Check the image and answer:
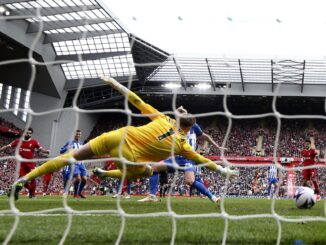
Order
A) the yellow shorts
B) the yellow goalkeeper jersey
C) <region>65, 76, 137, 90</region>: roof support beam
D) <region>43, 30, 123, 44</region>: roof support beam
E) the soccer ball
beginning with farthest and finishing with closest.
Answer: <region>65, 76, 137, 90</region>: roof support beam, <region>43, 30, 123, 44</region>: roof support beam, the soccer ball, the yellow goalkeeper jersey, the yellow shorts

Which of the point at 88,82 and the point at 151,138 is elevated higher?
the point at 151,138

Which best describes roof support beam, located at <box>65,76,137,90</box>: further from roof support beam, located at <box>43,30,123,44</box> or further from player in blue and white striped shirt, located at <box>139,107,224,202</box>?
player in blue and white striped shirt, located at <box>139,107,224,202</box>

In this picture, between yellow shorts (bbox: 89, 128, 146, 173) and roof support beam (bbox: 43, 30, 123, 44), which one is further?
roof support beam (bbox: 43, 30, 123, 44)

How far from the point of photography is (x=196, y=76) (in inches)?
1314

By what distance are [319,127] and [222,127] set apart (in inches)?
291

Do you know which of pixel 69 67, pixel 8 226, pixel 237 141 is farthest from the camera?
pixel 237 141

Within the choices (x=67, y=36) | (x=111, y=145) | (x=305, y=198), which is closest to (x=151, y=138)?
(x=111, y=145)

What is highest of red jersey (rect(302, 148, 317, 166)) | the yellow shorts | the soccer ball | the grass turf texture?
the yellow shorts

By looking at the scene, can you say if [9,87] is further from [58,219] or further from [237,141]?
[58,219]

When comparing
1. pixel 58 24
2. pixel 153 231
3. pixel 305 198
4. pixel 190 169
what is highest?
pixel 58 24

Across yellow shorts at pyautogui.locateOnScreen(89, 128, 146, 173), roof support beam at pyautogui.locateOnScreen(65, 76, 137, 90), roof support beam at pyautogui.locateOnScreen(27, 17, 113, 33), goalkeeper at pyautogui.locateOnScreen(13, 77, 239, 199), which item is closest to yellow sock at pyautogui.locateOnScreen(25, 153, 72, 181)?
goalkeeper at pyautogui.locateOnScreen(13, 77, 239, 199)

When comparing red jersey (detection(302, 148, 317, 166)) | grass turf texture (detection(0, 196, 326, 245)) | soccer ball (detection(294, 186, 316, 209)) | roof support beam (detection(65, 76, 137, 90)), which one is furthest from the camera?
roof support beam (detection(65, 76, 137, 90))

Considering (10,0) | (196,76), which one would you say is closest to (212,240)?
(10,0)

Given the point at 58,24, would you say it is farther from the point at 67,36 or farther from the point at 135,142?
the point at 135,142
